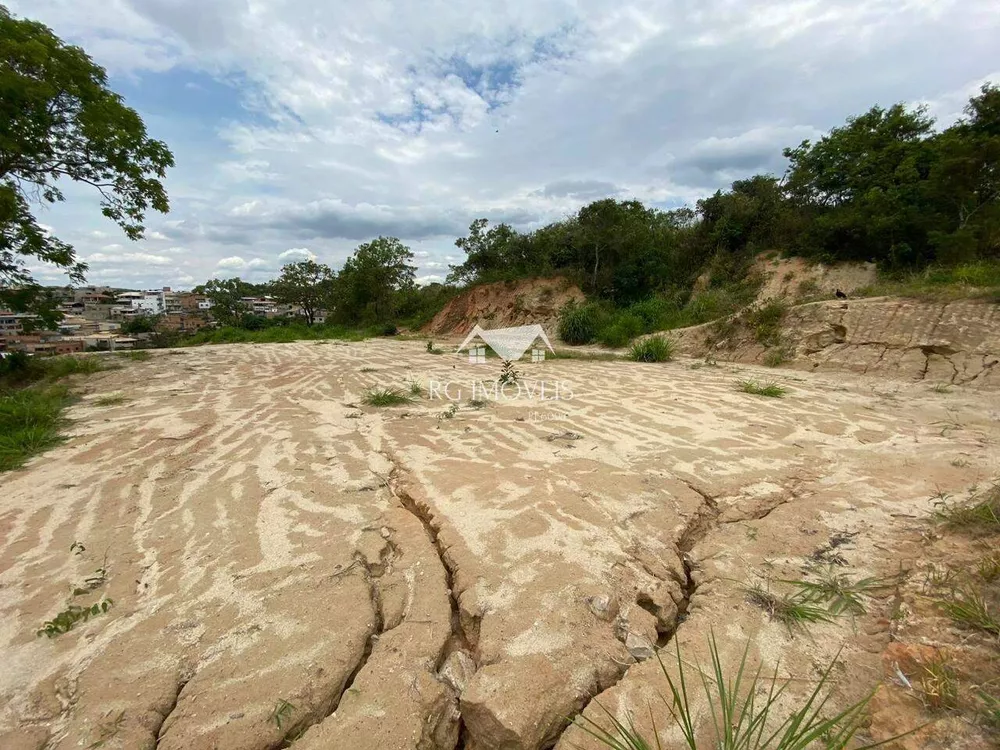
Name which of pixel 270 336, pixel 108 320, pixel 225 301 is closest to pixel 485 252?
pixel 270 336

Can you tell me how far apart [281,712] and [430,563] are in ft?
2.71

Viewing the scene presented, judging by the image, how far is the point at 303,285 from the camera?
30438 mm

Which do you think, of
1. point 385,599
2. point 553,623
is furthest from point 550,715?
point 385,599

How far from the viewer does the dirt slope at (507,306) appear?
16609mm

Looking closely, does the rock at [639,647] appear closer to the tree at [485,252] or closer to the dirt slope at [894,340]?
the dirt slope at [894,340]

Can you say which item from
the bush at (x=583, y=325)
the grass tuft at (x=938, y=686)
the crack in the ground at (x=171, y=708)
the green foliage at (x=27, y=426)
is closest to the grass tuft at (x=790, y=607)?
the grass tuft at (x=938, y=686)

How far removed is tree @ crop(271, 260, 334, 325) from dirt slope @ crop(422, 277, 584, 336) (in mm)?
14059

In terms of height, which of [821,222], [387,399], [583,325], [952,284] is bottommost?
[387,399]

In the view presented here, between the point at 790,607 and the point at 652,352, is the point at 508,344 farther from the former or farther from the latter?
the point at 790,607

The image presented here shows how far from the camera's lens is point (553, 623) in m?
1.63

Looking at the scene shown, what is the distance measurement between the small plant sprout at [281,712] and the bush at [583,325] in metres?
11.3

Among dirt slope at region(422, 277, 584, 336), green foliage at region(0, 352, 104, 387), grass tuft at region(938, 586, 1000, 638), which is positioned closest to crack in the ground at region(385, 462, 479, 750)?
grass tuft at region(938, 586, 1000, 638)

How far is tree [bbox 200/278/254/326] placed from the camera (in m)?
31.8

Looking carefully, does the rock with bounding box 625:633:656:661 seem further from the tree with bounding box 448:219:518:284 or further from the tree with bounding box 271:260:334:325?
the tree with bounding box 271:260:334:325
